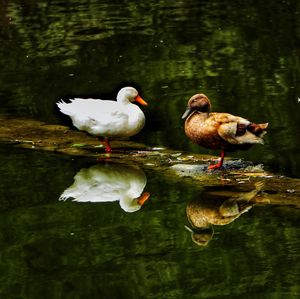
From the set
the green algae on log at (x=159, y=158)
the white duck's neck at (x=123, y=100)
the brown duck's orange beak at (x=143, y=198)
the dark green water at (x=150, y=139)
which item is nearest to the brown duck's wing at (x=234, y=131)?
the green algae on log at (x=159, y=158)

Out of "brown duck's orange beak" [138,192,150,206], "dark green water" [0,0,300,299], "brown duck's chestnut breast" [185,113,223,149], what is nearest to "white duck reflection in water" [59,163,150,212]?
"brown duck's orange beak" [138,192,150,206]

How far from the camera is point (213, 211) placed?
7562mm

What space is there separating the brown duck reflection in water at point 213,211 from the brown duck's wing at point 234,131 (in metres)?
0.45

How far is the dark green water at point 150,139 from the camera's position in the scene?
20.7 feet

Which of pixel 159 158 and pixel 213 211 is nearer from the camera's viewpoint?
pixel 213 211

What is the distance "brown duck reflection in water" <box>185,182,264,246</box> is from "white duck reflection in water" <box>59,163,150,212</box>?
0.56m

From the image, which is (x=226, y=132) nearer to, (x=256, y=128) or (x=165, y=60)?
(x=256, y=128)

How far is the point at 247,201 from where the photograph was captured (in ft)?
25.2

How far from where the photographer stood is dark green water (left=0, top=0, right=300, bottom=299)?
6.32 meters

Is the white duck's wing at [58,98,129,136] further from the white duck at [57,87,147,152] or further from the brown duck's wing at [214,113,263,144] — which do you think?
the brown duck's wing at [214,113,263,144]

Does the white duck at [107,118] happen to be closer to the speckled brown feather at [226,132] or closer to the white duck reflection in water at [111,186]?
the white duck reflection in water at [111,186]

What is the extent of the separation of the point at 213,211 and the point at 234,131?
906 mm

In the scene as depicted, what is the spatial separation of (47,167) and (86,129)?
0.63 meters

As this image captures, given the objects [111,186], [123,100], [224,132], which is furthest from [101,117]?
[224,132]
